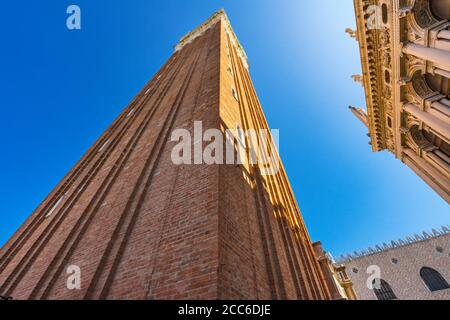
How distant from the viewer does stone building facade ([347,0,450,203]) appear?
10047 mm

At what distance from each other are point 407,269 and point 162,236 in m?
39.7

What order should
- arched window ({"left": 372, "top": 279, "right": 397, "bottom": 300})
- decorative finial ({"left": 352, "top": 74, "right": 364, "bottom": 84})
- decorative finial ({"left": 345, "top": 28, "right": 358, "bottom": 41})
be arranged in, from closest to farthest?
decorative finial ({"left": 345, "top": 28, "right": 358, "bottom": 41}), decorative finial ({"left": 352, "top": 74, "right": 364, "bottom": 84}), arched window ({"left": 372, "top": 279, "right": 397, "bottom": 300})

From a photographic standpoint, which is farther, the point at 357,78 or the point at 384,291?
the point at 384,291

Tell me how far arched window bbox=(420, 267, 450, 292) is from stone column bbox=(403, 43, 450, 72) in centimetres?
3106

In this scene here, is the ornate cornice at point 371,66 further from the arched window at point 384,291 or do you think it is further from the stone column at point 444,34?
the arched window at point 384,291

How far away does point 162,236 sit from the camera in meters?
3.89

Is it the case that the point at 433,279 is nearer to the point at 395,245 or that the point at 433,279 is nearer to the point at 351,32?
the point at 395,245

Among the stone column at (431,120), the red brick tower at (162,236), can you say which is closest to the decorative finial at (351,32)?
the stone column at (431,120)

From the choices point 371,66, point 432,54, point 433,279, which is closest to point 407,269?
point 433,279

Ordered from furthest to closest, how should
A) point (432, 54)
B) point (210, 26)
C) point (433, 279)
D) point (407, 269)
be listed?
point (407, 269)
point (433, 279)
point (210, 26)
point (432, 54)

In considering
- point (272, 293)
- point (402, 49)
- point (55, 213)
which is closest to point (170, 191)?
point (272, 293)
